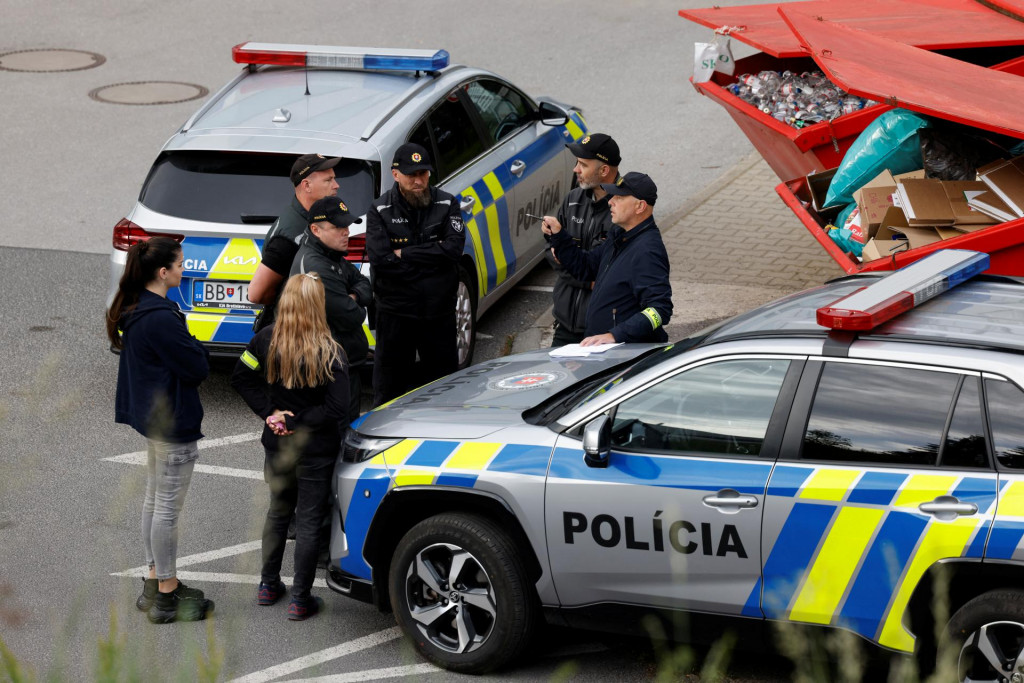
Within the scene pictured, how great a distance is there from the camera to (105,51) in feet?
55.3

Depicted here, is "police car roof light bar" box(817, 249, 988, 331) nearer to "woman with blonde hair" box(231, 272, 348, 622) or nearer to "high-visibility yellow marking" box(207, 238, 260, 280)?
"woman with blonde hair" box(231, 272, 348, 622)

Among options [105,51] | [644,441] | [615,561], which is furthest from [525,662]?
[105,51]

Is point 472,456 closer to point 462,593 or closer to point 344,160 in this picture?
point 462,593

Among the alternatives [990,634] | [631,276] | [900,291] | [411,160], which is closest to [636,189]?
[631,276]

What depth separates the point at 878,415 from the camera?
4.53m

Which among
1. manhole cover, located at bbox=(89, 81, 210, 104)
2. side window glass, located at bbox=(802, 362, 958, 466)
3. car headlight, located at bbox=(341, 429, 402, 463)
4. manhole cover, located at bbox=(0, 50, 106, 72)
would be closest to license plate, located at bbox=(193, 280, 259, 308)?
car headlight, located at bbox=(341, 429, 402, 463)

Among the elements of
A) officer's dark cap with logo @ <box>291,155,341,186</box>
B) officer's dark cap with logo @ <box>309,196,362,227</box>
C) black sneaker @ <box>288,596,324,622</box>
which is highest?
officer's dark cap with logo @ <box>291,155,341,186</box>

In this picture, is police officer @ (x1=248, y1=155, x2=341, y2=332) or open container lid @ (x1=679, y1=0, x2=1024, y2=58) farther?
open container lid @ (x1=679, y1=0, x2=1024, y2=58)

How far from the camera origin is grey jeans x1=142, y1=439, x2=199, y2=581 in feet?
18.6

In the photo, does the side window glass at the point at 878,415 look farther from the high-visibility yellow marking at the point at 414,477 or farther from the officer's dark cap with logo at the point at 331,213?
the officer's dark cap with logo at the point at 331,213

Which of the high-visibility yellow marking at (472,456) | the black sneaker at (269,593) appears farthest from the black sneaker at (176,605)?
the high-visibility yellow marking at (472,456)

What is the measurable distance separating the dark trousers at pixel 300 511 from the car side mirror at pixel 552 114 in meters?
4.57

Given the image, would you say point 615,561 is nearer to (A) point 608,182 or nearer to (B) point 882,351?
(B) point 882,351

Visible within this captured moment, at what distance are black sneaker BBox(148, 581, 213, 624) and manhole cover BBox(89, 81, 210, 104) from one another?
395 inches
